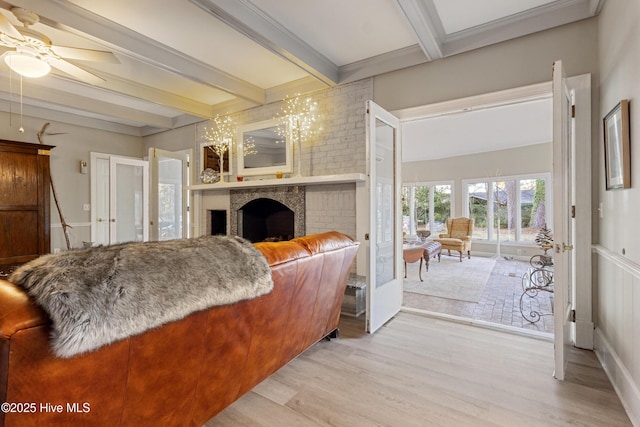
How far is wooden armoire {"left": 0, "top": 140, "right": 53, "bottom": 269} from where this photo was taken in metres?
3.98

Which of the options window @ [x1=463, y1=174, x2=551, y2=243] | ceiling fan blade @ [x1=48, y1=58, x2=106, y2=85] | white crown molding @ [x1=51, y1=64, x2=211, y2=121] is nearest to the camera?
ceiling fan blade @ [x1=48, y1=58, x2=106, y2=85]

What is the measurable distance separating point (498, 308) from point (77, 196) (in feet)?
22.3

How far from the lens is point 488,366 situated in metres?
2.24

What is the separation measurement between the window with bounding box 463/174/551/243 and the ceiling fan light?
27.7ft

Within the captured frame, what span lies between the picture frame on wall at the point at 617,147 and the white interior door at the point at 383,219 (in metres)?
1.67

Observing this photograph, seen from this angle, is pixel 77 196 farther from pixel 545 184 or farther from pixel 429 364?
pixel 545 184

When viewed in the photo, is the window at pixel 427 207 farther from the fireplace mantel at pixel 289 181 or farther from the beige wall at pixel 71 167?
the beige wall at pixel 71 167

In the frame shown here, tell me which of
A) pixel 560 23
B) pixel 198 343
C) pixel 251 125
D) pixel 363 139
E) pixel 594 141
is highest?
pixel 560 23

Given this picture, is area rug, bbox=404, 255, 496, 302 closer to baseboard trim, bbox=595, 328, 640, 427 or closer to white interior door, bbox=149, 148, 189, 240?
baseboard trim, bbox=595, 328, 640, 427

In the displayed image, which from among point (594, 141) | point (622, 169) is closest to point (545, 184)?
point (594, 141)

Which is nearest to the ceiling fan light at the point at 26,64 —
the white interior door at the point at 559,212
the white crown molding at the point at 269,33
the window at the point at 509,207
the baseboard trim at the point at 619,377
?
the white crown molding at the point at 269,33

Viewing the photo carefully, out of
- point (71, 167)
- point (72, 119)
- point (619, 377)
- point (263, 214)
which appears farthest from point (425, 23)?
point (71, 167)

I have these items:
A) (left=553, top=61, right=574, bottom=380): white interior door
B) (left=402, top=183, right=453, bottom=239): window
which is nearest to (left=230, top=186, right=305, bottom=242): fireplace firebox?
(left=553, top=61, right=574, bottom=380): white interior door

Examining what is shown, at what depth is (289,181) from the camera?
152 inches
